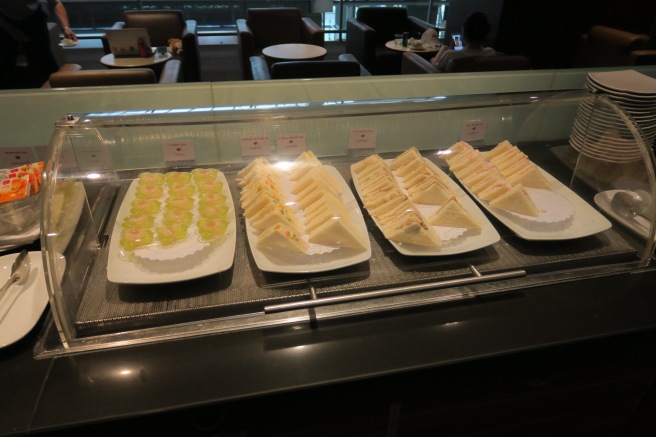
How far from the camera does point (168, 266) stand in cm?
109

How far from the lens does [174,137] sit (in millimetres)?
1420

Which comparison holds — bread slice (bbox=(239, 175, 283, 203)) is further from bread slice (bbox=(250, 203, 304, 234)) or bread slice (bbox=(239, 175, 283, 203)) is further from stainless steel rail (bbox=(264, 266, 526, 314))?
stainless steel rail (bbox=(264, 266, 526, 314))

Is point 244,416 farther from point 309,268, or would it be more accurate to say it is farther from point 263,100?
point 263,100

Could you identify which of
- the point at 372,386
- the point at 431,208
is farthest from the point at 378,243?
the point at 372,386

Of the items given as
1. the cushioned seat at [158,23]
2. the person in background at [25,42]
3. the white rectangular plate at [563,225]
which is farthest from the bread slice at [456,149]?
the cushioned seat at [158,23]

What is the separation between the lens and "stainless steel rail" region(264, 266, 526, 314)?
1.02 meters

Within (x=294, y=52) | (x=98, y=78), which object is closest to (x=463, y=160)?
(x=98, y=78)

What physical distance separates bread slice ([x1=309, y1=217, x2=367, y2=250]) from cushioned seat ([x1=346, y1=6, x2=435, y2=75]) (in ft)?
13.2

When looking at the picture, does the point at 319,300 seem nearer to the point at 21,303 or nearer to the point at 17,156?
the point at 21,303

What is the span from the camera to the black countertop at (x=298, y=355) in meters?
0.89

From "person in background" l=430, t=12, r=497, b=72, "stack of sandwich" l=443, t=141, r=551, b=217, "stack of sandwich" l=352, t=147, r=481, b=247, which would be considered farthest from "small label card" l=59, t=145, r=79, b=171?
"person in background" l=430, t=12, r=497, b=72

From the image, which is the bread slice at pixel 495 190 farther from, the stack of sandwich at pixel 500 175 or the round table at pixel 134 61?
the round table at pixel 134 61

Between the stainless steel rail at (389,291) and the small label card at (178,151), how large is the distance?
66 cm

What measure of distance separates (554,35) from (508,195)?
14.3ft
